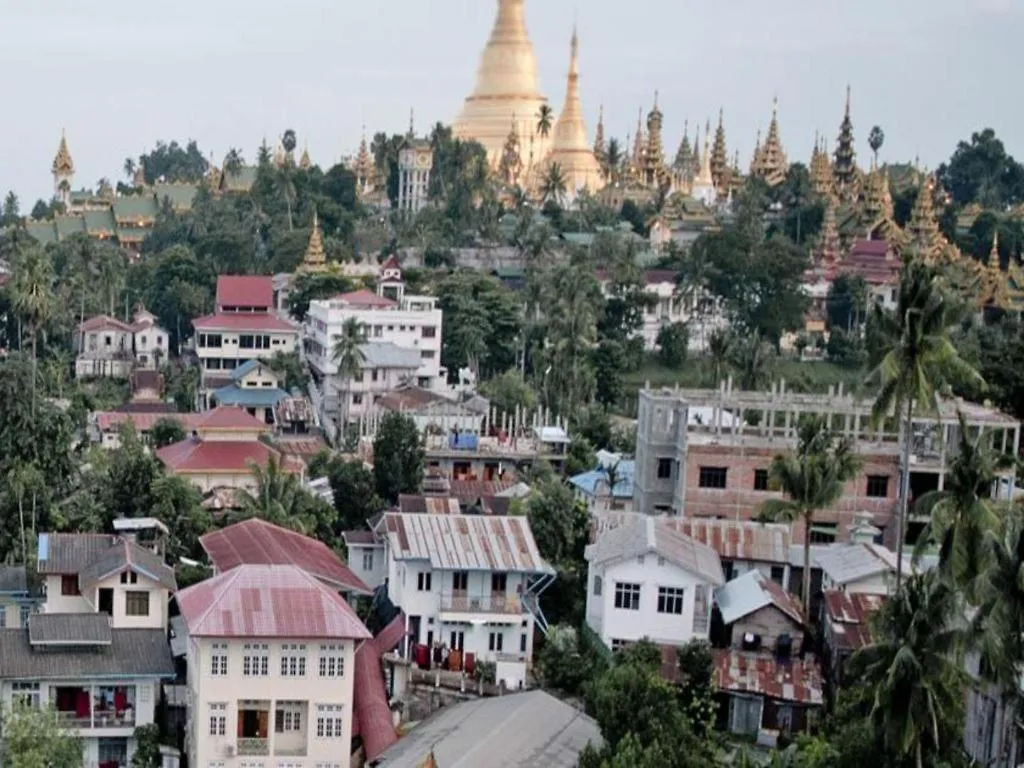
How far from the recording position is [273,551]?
3278 centimetres

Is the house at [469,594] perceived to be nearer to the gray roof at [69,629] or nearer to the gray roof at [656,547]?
the gray roof at [656,547]

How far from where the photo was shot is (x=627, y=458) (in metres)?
46.0

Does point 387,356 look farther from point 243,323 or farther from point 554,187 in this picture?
point 554,187

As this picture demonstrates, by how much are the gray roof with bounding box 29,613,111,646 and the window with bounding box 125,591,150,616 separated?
1.86 metres

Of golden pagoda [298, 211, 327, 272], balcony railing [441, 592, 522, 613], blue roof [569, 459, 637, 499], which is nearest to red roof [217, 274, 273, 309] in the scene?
golden pagoda [298, 211, 327, 272]

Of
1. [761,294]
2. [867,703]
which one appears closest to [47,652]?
[867,703]

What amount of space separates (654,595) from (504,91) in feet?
237

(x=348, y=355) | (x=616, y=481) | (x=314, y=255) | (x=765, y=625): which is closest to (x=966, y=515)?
(x=765, y=625)

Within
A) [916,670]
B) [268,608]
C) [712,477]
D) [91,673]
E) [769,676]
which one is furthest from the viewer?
[712,477]

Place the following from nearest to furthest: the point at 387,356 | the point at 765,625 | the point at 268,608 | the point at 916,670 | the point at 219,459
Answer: the point at 916,670, the point at 268,608, the point at 765,625, the point at 219,459, the point at 387,356

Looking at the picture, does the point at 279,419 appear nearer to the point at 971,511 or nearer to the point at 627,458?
the point at 627,458

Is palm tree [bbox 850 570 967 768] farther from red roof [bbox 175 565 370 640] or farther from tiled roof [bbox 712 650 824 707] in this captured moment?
red roof [bbox 175 565 370 640]

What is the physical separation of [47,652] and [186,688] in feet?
8.78

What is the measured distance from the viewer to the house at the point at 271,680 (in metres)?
27.6
